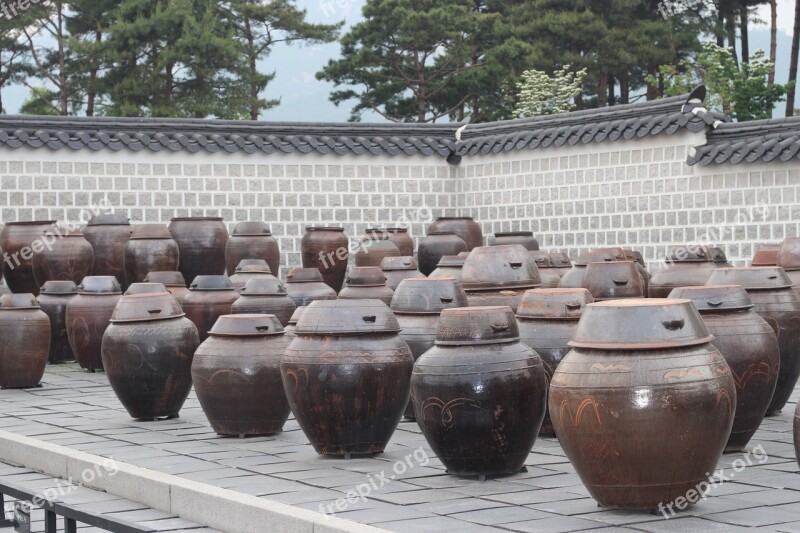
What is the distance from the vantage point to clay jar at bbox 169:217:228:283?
14914 millimetres

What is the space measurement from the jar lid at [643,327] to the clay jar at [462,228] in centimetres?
982

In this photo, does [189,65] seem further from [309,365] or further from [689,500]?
[689,500]

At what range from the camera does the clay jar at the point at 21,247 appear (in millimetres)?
14188

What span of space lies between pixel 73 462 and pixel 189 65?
21.1 meters

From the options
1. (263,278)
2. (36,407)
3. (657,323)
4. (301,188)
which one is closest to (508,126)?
(301,188)

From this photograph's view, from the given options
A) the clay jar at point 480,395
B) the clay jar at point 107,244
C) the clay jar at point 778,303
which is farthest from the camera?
the clay jar at point 107,244

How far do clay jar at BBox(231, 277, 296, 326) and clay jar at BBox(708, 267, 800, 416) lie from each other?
395cm

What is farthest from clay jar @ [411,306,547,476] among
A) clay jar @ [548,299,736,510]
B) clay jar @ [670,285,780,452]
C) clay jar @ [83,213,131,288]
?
clay jar @ [83,213,131,288]

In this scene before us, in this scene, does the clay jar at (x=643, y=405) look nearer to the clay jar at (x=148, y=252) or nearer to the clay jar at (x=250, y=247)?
the clay jar at (x=148, y=252)

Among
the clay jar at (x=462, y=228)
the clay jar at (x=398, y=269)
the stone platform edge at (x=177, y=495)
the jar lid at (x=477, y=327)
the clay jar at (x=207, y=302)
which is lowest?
the stone platform edge at (x=177, y=495)

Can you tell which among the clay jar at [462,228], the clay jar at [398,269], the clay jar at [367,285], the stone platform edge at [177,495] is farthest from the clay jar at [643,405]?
the clay jar at [462,228]

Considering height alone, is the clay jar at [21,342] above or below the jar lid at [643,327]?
below

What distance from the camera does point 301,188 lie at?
57.2 ft

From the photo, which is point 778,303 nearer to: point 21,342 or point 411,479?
point 411,479
